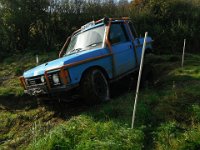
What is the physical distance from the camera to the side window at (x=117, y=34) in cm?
736

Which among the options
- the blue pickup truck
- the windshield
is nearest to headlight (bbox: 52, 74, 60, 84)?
the blue pickup truck

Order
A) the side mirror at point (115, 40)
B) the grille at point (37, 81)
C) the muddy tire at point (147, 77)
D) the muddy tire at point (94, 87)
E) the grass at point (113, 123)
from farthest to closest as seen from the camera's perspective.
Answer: the muddy tire at point (147, 77)
the side mirror at point (115, 40)
the muddy tire at point (94, 87)
the grille at point (37, 81)
the grass at point (113, 123)

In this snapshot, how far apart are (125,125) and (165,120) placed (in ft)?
2.57

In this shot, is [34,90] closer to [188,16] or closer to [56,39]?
[56,39]

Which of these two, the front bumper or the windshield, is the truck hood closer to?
the front bumper

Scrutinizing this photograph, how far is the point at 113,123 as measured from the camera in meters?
5.11

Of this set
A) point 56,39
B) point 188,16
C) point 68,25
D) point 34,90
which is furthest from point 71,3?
point 34,90

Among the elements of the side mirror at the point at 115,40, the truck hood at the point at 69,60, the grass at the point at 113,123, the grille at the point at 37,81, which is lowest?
the grass at the point at 113,123

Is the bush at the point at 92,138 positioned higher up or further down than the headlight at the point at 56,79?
further down

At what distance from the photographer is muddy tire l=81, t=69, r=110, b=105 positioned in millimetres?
6148

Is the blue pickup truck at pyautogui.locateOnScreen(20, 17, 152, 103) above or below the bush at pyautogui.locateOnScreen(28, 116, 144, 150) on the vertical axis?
above

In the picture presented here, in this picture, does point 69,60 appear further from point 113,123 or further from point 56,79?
point 113,123

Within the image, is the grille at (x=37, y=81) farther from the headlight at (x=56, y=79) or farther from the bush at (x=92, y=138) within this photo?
the bush at (x=92, y=138)

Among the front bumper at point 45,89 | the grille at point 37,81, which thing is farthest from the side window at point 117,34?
the grille at point 37,81
